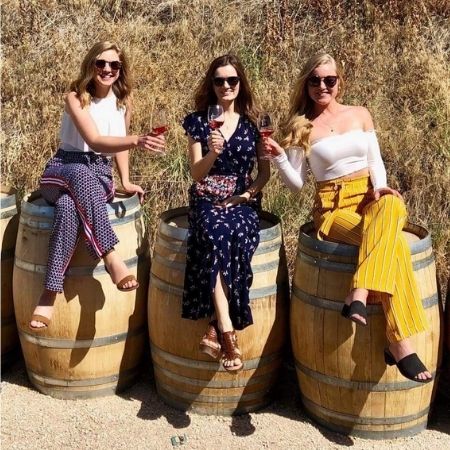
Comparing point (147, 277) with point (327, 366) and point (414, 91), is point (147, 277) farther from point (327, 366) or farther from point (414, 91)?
point (414, 91)

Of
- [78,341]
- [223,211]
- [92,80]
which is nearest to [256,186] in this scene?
[223,211]

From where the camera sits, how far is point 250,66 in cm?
736

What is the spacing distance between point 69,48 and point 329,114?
14.2ft

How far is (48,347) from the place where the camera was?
4.19 metres

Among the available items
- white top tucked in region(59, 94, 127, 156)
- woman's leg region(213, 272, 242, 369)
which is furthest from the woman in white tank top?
woman's leg region(213, 272, 242, 369)

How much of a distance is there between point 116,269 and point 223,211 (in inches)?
25.2

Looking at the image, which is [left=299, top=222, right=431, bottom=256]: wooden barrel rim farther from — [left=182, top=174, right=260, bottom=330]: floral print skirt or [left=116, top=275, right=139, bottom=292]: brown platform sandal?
[left=116, top=275, right=139, bottom=292]: brown platform sandal

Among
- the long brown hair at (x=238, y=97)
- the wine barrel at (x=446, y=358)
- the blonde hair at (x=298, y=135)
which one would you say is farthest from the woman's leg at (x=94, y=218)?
the wine barrel at (x=446, y=358)

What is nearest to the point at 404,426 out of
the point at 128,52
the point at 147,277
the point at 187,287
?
the point at 187,287

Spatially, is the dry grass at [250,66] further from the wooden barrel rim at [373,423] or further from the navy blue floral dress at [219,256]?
the wooden barrel rim at [373,423]

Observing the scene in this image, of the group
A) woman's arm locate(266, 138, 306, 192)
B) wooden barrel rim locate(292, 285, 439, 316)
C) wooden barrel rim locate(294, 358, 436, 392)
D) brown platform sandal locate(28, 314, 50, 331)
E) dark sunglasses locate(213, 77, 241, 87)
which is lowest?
wooden barrel rim locate(294, 358, 436, 392)

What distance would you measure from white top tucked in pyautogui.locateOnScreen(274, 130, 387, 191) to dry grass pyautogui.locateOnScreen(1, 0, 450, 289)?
1.57 metres

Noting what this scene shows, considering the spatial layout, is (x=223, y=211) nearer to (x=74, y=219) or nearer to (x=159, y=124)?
(x=159, y=124)

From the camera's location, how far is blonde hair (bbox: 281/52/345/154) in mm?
4023
